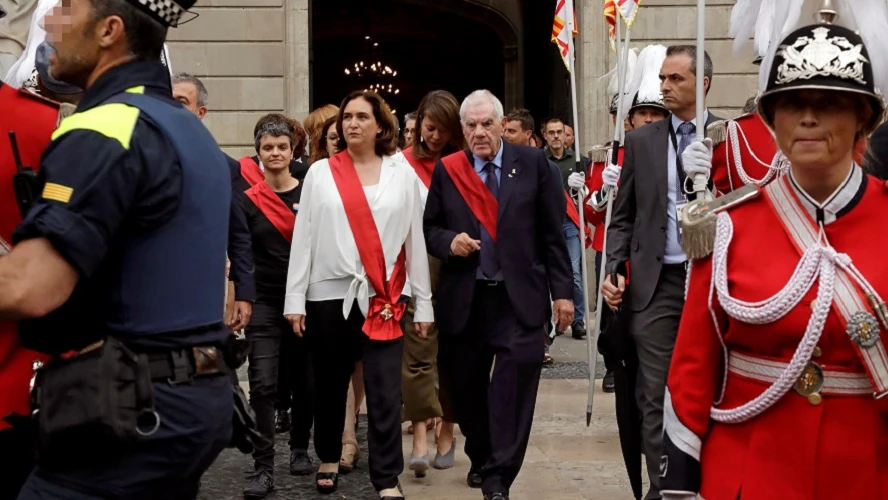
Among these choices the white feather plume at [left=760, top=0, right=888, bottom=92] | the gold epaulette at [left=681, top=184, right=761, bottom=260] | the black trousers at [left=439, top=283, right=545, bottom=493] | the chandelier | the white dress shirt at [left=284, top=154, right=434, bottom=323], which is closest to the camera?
the gold epaulette at [left=681, top=184, right=761, bottom=260]

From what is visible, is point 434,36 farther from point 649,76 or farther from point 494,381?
point 494,381

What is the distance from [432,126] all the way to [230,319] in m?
1.89

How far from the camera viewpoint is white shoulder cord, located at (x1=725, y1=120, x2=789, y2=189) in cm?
511

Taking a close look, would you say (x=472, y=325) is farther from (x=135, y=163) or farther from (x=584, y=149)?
(x=584, y=149)

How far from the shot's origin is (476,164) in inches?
266

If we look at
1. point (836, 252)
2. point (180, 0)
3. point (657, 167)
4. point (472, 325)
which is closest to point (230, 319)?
point (472, 325)

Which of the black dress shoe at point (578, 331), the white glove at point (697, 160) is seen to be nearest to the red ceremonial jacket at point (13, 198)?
the white glove at point (697, 160)

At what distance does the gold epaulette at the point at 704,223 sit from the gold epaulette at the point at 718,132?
2.27m

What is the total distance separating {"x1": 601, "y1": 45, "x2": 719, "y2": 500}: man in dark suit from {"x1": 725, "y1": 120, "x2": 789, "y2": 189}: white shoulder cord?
1.31 feet

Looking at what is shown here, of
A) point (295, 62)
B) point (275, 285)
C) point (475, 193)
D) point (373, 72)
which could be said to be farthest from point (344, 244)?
point (373, 72)

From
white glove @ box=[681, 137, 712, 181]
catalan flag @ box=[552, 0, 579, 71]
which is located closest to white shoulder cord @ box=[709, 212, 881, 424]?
white glove @ box=[681, 137, 712, 181]

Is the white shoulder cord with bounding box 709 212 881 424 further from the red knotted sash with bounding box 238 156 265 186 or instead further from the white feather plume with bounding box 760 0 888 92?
the red knotted sash with bounding box 238 156 265 186

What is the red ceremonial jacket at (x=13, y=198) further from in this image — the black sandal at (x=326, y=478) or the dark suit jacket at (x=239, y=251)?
the black sandal at (x=326, y=478)

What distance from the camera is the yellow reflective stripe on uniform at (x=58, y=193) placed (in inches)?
105
